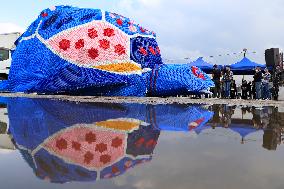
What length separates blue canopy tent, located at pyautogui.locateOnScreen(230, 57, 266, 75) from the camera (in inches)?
1049

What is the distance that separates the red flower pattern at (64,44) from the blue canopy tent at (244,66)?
12.9m

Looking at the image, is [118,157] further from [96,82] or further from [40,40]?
[40,40]

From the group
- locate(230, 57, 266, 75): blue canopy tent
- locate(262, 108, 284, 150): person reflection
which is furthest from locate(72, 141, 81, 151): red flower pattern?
locate(230, 57, 266, 75): blue canopy tent

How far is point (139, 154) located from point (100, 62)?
12.7 meters

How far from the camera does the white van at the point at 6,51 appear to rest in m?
29.2

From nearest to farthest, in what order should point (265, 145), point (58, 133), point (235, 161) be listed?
point (235, 161), point (265, 145), point (58, 133)

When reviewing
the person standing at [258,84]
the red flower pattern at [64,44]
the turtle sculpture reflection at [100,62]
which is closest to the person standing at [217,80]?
the turtle sculpture reflection at [100,62]

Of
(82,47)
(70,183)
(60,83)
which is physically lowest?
(70,183)

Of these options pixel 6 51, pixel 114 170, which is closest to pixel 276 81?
pixel 114 170

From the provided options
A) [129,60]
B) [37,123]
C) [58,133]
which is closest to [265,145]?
[58,133]

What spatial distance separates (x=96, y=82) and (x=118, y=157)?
12749 millimetres

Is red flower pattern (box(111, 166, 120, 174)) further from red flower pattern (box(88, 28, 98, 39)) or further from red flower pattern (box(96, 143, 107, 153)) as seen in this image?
red flower pattern (box(88, 28, 98, 39))

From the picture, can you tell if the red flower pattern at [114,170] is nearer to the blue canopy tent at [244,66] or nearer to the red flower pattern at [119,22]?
the red flower pattern at [119,22]

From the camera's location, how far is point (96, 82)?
17078 mm
